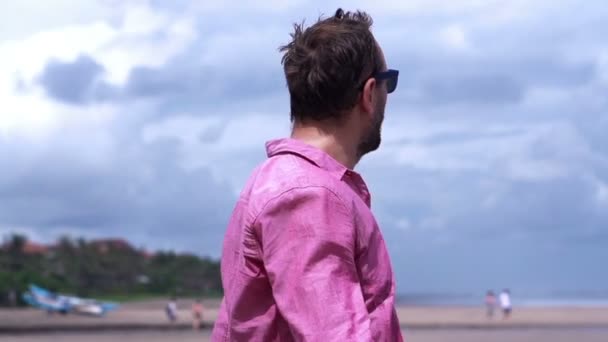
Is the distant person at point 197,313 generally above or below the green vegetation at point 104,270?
above

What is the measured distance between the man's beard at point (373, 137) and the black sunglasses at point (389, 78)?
57 millimetres

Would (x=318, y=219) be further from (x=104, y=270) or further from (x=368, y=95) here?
(x=104, y=270)

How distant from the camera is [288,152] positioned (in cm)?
223

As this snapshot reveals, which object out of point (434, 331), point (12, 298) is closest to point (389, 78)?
point (434, 331)

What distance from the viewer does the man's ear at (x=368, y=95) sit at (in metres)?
2.21

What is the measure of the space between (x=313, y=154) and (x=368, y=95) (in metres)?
0.17

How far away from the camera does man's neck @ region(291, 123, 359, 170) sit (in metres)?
2.26

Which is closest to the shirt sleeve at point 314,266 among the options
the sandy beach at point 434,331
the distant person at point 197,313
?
the sandy beach at point 434,331

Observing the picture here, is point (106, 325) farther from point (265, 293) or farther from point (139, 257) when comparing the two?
point (139, 257)

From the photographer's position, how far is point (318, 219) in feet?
6.70

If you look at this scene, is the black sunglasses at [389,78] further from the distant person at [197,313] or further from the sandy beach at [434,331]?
the distant person at [197,313]

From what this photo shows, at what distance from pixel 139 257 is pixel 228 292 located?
94.7 m

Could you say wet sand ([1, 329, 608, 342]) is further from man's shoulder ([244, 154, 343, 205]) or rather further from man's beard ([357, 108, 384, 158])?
man's shoulder ([244, 154, 343, 205])

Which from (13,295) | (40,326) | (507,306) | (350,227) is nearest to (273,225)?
(350,227)
